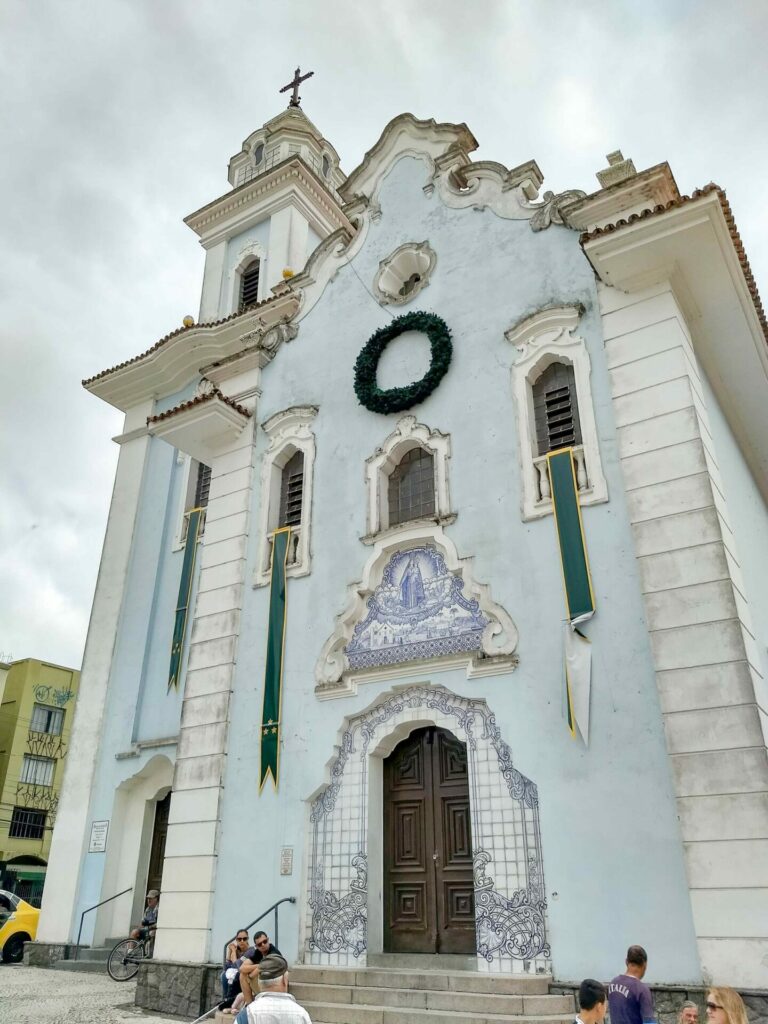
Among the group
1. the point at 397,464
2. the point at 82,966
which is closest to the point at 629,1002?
the point at 397,464

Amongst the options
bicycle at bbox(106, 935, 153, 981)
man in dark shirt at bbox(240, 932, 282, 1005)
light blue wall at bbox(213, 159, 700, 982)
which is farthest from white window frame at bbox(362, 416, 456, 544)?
bicycle at bbox(106, 935, 153, 981)

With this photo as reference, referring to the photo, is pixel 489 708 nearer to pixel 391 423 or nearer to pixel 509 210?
pixel 391 423

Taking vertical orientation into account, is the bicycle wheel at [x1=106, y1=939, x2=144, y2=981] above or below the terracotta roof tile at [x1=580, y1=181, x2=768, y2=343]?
below

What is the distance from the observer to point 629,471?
9656 millimetres

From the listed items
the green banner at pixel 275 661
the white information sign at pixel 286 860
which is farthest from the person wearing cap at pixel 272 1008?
the green banner at pixel 275 661

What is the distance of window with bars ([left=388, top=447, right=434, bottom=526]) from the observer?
11727 millimetres

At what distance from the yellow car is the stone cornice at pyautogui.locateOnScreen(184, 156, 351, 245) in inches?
634

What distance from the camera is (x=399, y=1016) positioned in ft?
26.2

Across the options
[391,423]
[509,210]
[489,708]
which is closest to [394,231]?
[509,210]

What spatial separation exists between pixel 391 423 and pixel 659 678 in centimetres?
562

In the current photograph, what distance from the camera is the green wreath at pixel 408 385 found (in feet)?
39.4

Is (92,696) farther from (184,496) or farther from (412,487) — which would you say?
(412,487)

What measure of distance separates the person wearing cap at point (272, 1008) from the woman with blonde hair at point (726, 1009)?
2.20 m

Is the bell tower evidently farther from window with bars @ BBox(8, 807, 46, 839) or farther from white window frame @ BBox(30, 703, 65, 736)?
window with bars @ BBox(8, 807, 46, 839)
